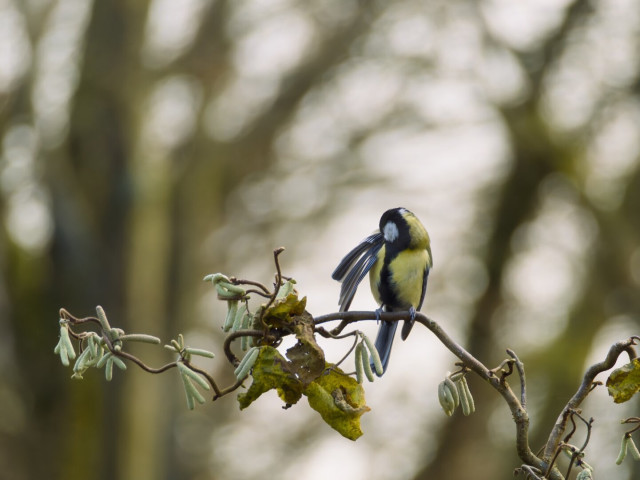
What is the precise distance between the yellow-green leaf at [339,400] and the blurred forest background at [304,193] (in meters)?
6.89

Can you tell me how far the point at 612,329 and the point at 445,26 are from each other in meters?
3.55

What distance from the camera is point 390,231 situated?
10.2 ft

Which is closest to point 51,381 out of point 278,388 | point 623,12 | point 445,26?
point 445,26

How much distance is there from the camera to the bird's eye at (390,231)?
3042mm

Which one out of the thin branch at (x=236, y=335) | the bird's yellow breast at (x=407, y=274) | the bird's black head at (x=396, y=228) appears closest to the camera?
the thin branch at (x=236, y=335)

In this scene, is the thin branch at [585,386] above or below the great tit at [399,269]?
below

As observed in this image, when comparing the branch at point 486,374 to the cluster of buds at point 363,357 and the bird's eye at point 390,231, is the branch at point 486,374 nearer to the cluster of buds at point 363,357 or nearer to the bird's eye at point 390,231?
the cluster of buds at point 363,357

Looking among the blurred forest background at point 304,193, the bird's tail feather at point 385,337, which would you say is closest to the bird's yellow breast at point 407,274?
the bird's tail feather at point 385,337

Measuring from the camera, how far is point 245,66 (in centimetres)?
923

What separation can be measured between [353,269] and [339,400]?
2.50 ft

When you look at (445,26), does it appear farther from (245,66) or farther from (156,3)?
(156,3)

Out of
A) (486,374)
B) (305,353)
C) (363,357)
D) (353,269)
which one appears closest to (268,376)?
(305,353)

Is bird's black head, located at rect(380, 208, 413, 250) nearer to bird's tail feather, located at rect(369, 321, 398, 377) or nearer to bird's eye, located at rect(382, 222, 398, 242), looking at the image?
bird's eye, located at rect(382, 222, 398, 242)

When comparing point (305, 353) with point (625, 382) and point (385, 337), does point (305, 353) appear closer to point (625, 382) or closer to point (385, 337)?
point (625, 382)
